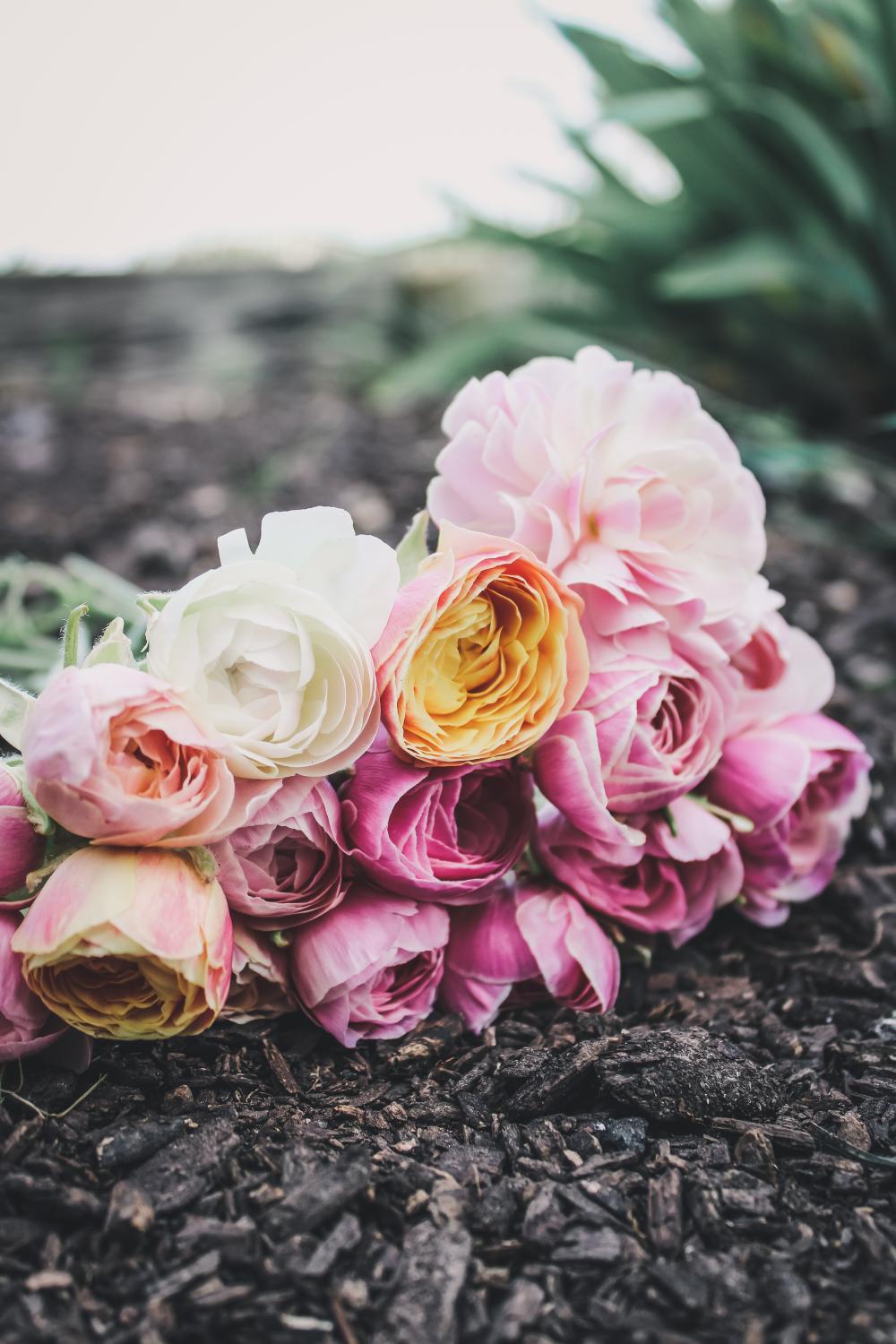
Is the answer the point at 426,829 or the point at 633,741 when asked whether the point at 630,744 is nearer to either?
the point at 633,741

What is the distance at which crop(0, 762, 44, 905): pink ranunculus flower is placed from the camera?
27.7 inches

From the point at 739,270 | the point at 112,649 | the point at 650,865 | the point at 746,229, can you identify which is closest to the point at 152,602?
the point at 112,649

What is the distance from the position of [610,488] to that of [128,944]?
1.51 feet

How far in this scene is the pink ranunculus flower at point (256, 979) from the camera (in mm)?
771

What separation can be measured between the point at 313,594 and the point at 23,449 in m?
1.79

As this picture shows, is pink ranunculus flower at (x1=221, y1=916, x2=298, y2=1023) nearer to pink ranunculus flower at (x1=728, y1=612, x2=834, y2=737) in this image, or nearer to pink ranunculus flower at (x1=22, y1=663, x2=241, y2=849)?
pink ranunculus flower at (x1=22, y1=663, x2=241, y2=849)

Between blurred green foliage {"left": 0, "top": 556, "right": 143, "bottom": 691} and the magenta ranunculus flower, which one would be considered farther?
blurred green foliage {"left": 0, "top": 556, "right": 143, "bottom": 691}

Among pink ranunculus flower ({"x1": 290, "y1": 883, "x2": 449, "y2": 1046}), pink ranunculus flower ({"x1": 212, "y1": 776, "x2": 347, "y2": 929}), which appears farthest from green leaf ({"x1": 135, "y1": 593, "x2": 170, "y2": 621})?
pink ranunculus flower ({"x1": 290, "y1": 883, "x2": 449, "y2": 1046})

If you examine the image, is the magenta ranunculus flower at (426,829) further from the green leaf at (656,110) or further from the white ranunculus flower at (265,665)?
the green leaf at (656,110)

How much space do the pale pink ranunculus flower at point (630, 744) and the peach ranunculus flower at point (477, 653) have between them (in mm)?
30

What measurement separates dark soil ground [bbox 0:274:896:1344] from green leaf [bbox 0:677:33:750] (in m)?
0.24

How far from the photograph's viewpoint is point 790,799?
883mm

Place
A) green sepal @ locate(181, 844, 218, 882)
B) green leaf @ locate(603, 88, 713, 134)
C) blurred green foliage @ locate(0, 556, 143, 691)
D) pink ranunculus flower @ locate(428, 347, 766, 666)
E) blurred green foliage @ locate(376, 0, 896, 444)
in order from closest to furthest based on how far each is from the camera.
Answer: green sepal @ locate(181, 844, 218, 882) < pink ranunculus flower @ locate(428, 347, 766, 666) < blurred green foliage @ locate(0, 556, 143, 691) < green leaf @ locate(603, 88, 713, 134) < blurred green foliage @ locate(376, 0, 896, 444)

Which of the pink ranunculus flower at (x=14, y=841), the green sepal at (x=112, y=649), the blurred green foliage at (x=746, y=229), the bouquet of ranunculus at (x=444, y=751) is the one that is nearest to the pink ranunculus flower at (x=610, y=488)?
the bouquet of ranunculus at (x=444, y=751)
